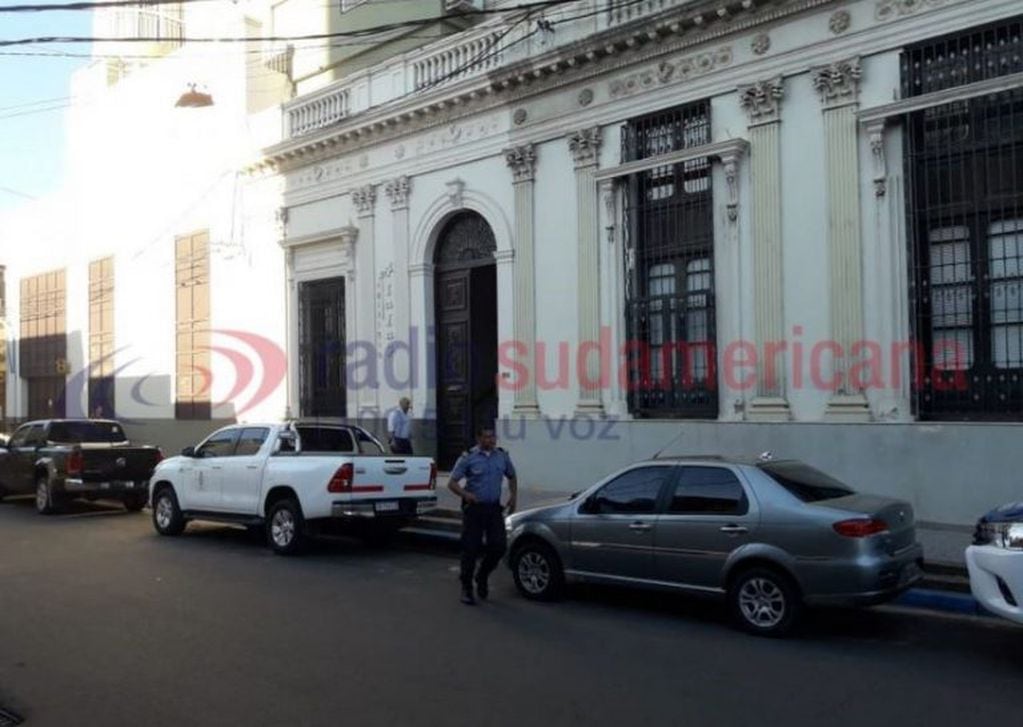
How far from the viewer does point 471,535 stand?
8.87 meters

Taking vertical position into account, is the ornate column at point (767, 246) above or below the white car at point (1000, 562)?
above

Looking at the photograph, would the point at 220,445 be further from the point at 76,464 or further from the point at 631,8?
the point at 631,8

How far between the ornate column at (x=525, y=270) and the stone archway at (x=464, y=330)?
1.29 metres

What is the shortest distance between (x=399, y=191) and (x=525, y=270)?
383 cm

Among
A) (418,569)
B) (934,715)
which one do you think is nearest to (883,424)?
(418,569)

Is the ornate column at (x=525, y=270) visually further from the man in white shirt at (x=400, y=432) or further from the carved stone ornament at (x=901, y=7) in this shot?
the carved stone ornament at (x=901, y=7)

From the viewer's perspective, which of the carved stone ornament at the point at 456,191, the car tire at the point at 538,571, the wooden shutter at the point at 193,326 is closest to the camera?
the car tire at the point at 538,571

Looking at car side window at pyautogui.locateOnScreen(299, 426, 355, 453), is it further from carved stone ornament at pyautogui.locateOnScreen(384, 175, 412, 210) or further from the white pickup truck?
carved stone ornament at pyautogui.locateOnScreen(384, 175, 412, 210)

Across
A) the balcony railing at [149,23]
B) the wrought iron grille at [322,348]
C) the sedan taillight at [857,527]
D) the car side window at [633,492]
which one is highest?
the balcony railing at [149,23]

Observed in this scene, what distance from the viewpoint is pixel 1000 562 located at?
6352 mm

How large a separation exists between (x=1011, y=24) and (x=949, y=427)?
500cm

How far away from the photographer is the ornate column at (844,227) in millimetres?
12766

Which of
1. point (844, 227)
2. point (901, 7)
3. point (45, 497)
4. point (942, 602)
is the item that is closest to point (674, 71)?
point (901, 7)

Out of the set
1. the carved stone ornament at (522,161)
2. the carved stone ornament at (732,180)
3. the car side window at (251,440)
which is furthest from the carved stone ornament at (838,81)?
the car side window at (251,440)
